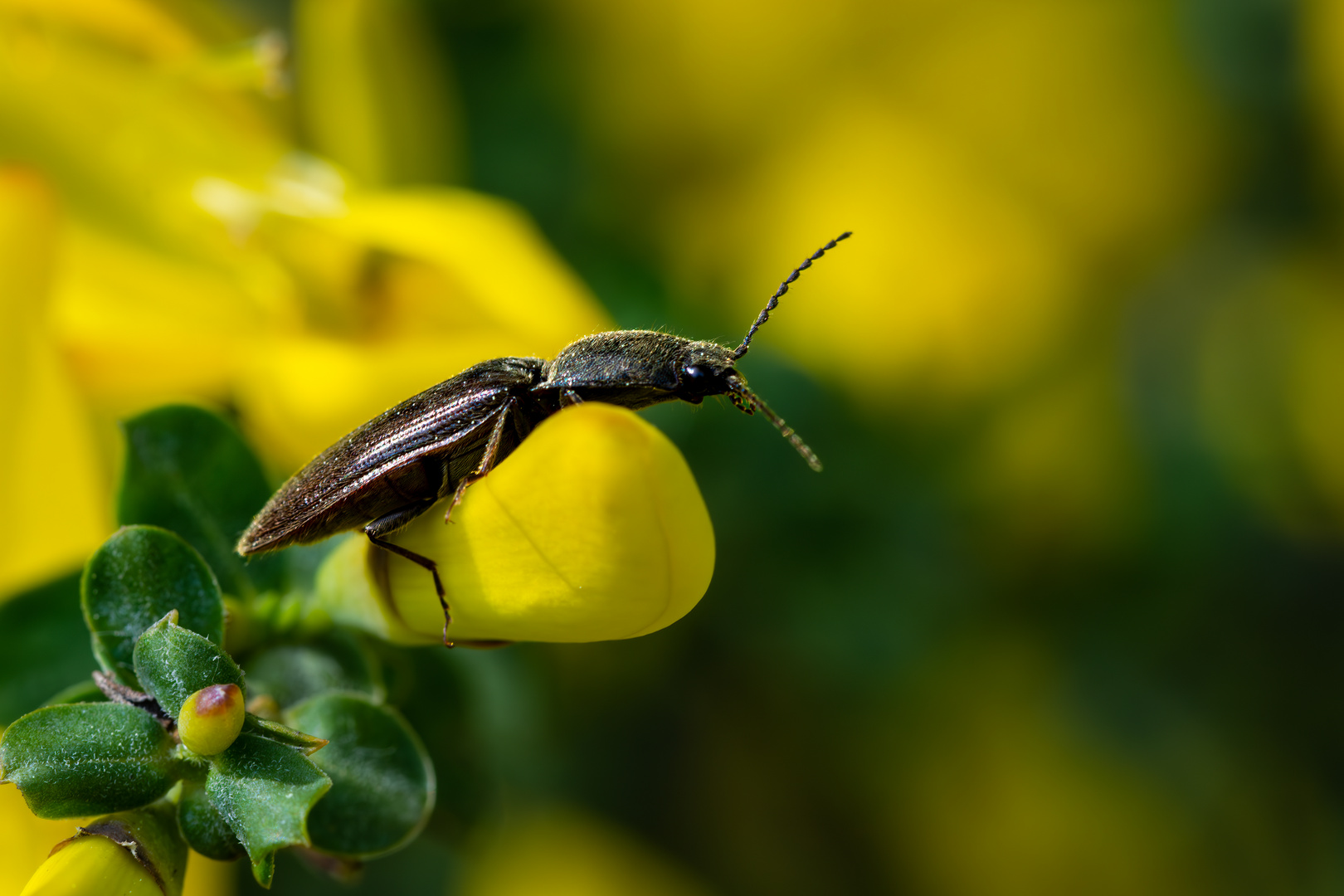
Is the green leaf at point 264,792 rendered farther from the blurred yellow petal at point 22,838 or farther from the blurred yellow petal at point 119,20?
the blurred yellow petal at point 119,20

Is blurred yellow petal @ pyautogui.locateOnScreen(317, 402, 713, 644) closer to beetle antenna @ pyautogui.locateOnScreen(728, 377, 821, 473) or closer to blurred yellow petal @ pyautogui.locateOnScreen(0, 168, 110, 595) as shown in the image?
beetle antenna @ pyautogui.locateOnScreen(728, 377, 821, 473)

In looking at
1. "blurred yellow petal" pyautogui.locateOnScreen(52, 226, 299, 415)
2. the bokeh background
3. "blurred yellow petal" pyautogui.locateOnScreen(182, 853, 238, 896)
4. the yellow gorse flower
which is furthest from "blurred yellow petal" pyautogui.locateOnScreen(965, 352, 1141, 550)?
"blurred yellow petal" pyautogui.locateOnScreen(182, 853, 238, 896)

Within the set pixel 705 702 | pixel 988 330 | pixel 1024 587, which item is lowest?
pixel 705 702

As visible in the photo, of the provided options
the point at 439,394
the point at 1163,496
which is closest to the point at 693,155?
the point at 1163,496

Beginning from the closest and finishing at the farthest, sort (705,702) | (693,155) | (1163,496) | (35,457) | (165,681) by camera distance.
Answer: (165,681)
(35,457)
(705,702)
(1163,496)
(693,155)

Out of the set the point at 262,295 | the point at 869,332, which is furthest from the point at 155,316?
the point at 869,332

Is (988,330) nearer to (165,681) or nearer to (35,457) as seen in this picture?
(35,457)

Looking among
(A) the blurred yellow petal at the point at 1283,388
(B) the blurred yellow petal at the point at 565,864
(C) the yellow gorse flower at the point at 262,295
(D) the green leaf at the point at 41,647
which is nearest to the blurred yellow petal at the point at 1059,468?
(A) the blurred yellow petal at the point at 1283,388
